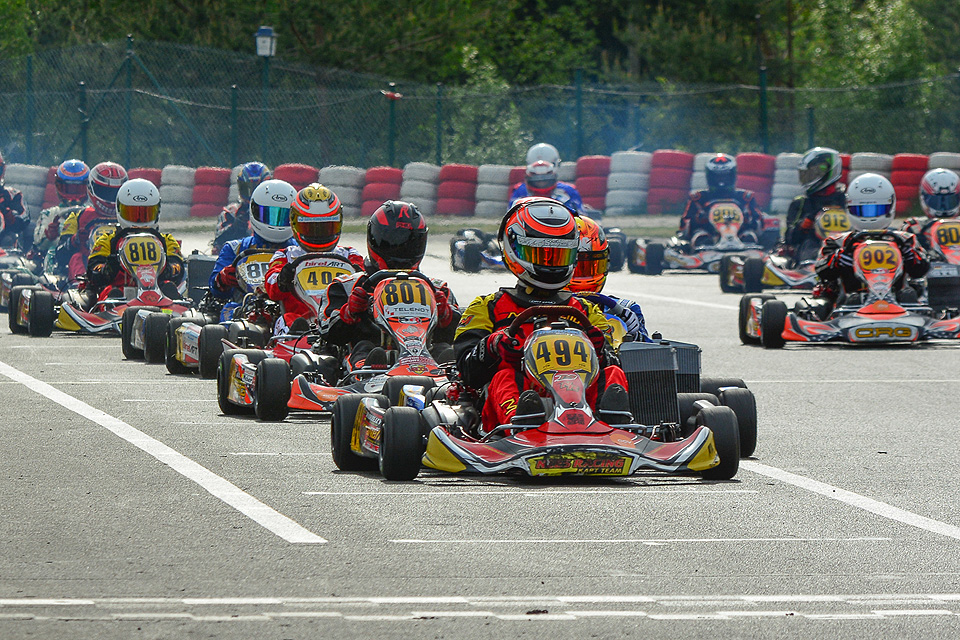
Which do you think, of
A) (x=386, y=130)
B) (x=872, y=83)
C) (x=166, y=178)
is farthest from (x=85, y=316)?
(x=872, y=83)

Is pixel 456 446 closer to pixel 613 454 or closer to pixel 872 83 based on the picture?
pixel 613 454

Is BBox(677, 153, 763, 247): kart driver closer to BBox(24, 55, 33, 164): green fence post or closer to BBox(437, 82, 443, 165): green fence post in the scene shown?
BBox(437, 82, 443, 165): green fence post

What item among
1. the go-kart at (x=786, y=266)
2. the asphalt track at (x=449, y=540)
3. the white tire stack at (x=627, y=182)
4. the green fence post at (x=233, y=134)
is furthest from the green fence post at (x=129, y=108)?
the asphalt track at (x=449, y=540)

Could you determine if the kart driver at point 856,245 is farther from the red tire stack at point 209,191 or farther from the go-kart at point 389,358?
the red tire stack at point 209,191

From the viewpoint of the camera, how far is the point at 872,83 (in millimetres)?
38812

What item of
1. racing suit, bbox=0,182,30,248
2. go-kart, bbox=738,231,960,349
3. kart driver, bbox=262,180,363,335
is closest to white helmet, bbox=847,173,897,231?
go-kart, bbox=738,231,960,349

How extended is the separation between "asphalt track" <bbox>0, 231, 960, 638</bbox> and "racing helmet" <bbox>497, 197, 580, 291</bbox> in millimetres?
952

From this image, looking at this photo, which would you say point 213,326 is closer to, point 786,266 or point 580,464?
point 580,464

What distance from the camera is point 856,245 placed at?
15008mm

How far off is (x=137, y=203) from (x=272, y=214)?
2.29 m

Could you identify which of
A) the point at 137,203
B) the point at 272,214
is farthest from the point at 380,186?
the point at 272,214

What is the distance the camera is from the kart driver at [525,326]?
7898 mm

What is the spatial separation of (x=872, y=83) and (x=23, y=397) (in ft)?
99.3

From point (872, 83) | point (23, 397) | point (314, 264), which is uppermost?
point (872, 83)
